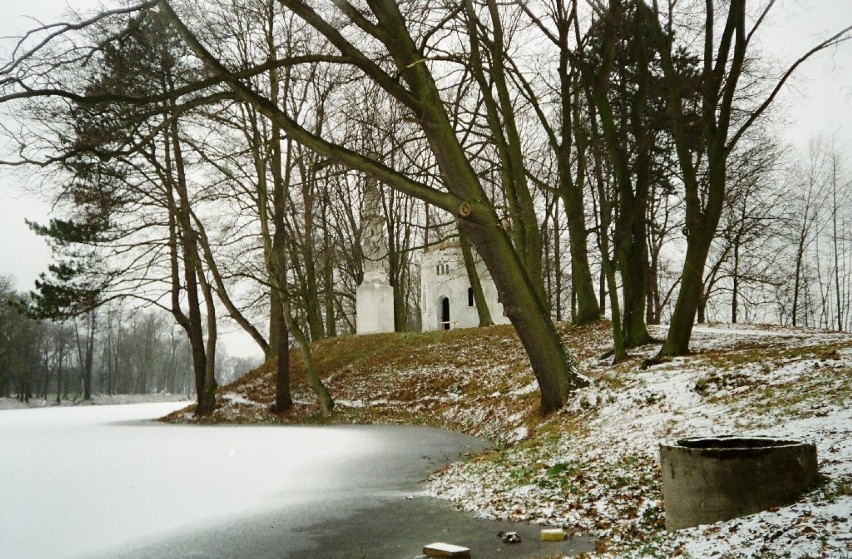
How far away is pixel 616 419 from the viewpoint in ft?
29.8

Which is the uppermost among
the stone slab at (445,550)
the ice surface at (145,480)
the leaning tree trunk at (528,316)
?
the leaning tree trunk at (528,316)

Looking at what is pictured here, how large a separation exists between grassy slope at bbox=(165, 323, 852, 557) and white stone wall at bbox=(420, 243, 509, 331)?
16.5m

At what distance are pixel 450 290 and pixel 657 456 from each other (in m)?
29.3

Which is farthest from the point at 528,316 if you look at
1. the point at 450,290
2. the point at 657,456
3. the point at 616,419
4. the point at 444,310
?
the point at 444,310

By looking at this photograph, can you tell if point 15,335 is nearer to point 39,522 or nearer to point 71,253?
point 71,253

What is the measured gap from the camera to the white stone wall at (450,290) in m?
35.4

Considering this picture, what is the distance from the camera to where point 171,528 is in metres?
6.23

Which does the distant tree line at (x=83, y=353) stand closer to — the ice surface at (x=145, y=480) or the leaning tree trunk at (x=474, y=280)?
the ice surface at (x=145, y=480)

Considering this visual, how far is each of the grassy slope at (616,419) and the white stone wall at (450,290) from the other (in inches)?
651

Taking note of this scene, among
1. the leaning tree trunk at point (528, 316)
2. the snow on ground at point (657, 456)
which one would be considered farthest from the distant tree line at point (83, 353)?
the snow on ground at point (657, 456)

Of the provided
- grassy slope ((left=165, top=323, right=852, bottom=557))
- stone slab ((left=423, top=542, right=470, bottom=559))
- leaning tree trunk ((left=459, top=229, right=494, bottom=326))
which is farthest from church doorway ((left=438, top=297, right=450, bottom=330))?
stone slab ((left=423, top=542, right=470, bottom=559))

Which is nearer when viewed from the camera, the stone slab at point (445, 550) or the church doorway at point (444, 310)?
the stone slab at point (445, 550)

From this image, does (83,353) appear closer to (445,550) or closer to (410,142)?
(410,142)

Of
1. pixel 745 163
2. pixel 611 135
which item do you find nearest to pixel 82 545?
pixel 611 135
